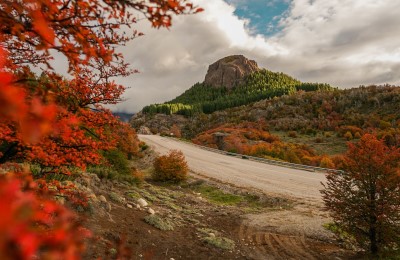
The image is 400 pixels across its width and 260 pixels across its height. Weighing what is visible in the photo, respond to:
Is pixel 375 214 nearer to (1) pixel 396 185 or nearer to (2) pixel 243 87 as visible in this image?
(1) pixel 396 185

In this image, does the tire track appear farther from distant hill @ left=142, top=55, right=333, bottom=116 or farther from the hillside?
distant hill @ left=142, top=55, right=333, bottom=116

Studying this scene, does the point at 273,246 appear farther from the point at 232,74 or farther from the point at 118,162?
the point at 232,74

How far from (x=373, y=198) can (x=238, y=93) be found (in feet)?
512

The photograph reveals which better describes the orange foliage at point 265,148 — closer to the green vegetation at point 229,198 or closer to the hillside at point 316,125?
the hillside at point 316,125

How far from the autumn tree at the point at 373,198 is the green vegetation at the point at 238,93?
108261 mm

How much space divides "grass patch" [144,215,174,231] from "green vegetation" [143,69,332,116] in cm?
10750

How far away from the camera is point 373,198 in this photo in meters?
8.95

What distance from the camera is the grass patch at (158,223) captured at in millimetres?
9398

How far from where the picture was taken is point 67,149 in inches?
196

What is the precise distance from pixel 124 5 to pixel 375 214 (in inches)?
342

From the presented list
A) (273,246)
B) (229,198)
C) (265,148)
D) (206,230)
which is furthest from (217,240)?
(265,148)

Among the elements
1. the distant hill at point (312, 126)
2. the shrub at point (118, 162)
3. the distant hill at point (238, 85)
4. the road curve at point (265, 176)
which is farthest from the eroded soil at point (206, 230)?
the distant hill at point (238, 85)

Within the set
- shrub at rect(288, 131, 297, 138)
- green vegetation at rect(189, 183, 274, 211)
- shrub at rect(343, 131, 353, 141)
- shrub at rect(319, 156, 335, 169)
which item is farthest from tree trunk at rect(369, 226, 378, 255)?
shrub at rect(288, 131, 297, 138)

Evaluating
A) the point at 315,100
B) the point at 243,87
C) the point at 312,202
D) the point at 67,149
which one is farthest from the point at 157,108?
the point at 67,149
